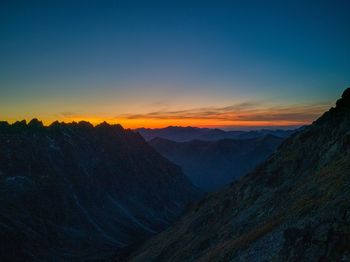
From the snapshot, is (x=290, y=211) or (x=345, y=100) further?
(x=345, y=100)

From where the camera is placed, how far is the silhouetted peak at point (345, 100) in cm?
7394

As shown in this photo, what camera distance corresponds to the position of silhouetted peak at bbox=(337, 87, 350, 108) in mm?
73938

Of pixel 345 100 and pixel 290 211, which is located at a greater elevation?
pixel 345 100

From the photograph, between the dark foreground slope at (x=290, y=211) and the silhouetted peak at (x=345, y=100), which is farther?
the silhouetted peak at (x=345, y=100)

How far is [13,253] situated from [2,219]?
64.0 feet

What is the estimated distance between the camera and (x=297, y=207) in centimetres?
4669

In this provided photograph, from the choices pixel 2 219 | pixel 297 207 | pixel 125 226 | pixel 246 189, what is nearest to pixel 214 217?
pixel 246 189

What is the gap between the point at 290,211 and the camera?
48.0 metres

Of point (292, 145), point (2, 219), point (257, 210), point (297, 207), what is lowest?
point (2, 219)

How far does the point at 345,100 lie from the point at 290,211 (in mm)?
37416

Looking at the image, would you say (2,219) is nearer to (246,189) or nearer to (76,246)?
(76,246)

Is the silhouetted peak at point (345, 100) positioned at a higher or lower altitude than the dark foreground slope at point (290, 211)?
higher

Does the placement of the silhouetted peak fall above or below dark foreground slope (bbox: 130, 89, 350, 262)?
above

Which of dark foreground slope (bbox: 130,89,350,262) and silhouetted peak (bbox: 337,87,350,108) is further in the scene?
silhouetted peak (bbox: 337,87,350,108)
